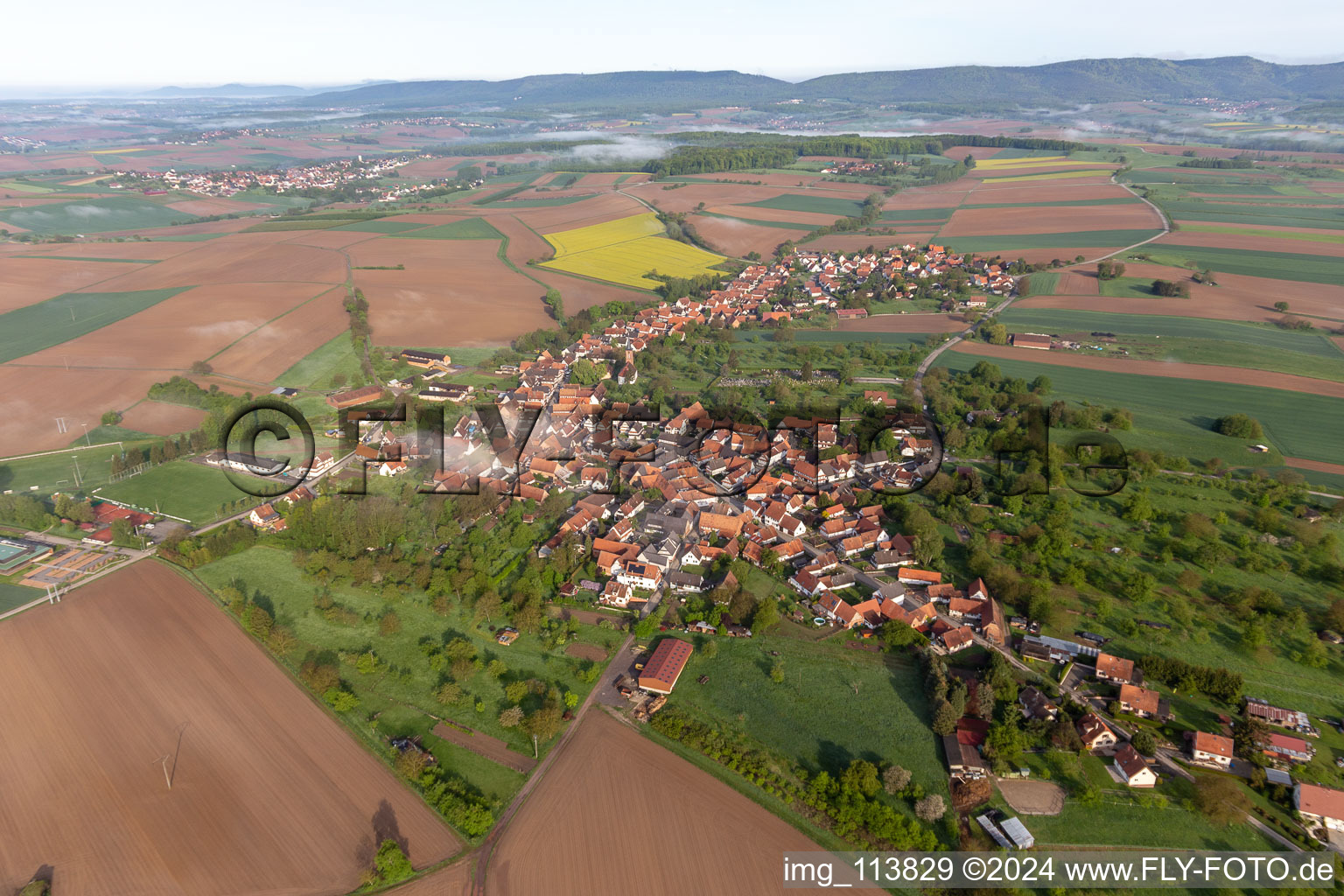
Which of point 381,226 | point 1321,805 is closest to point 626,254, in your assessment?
point 381,226

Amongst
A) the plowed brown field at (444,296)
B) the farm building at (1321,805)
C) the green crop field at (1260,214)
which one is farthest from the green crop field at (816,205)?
the farm building at (1321,805)

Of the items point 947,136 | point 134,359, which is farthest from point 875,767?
point 947,136

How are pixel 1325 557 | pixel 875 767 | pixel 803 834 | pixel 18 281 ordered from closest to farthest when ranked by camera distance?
pixel 803 834 < pixel 875 767 < pixel 1325 557 < pixel 18 281

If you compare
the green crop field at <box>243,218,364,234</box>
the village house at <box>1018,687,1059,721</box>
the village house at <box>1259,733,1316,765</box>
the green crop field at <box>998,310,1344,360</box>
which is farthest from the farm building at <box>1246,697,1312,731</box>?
the green crop field at <box>243,218,364,234</box>

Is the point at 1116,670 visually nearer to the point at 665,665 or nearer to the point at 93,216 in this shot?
the point at 665,665

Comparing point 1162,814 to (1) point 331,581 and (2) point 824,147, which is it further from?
(2) point 824,147

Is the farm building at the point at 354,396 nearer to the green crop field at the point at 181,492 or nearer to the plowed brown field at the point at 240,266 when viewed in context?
the green crop field at the point at 181,492
